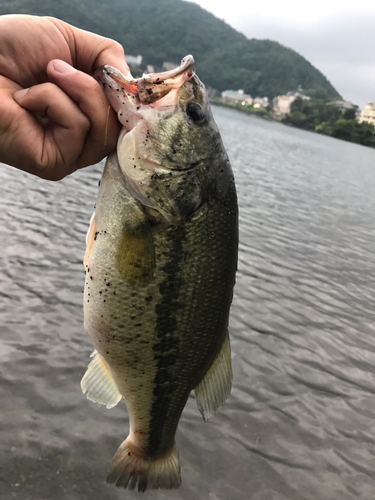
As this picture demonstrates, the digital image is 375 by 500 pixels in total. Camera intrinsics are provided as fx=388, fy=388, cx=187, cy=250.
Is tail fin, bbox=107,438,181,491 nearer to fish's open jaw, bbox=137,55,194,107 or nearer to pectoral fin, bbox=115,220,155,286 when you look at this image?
pectoral fin, bbox=115,220,155,286

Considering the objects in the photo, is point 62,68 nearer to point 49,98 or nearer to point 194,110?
point 49,98

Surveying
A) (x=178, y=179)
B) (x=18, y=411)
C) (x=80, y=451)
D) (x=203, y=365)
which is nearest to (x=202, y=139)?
(x=178, y=179)

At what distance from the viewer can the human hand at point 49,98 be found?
1854mm

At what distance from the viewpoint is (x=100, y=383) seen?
2604mm

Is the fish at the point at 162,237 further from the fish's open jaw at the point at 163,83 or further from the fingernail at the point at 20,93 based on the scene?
the fingernail at the point at 20,93

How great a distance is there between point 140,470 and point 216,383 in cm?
90

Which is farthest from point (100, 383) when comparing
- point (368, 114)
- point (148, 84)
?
point (368, 114)

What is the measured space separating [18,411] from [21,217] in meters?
6.40

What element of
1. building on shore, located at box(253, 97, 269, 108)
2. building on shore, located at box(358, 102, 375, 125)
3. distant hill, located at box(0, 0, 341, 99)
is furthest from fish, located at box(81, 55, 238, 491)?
building on shore, located at box(253, 97, 269, 108)

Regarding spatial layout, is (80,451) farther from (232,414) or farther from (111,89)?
(111,89)

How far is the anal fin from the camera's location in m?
2.58

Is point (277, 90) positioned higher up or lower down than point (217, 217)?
higher up

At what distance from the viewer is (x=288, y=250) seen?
12195 mm

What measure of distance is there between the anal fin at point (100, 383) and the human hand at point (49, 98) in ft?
4.25
